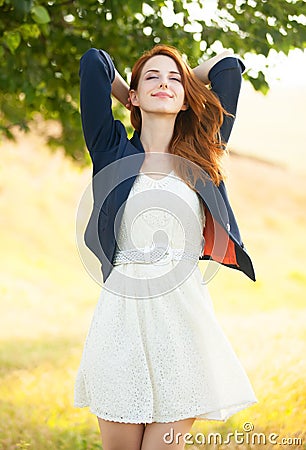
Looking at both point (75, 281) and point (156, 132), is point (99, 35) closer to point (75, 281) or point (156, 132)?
point (156, 132)

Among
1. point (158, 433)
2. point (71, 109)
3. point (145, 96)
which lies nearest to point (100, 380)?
point (158, 433)

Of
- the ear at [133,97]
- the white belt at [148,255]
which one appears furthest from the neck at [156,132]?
the white belt at [148,255]

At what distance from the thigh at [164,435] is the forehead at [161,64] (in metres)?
1.26

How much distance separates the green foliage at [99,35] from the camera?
405cm

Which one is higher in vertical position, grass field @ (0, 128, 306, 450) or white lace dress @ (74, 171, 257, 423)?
white lace dress @ (74, 171, 257, 423)

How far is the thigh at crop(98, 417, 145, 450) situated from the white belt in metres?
0.55

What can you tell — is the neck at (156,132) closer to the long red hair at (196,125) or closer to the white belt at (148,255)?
the long red hair at (196,125)

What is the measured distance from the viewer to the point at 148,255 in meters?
2.64

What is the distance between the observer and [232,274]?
17.6 metres

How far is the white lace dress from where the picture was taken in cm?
257

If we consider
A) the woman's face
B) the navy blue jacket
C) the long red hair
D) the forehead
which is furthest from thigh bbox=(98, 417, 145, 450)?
the forehead

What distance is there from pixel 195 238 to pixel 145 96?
1.80 ft

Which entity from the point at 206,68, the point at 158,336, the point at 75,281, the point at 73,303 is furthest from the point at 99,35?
the point at 75,281

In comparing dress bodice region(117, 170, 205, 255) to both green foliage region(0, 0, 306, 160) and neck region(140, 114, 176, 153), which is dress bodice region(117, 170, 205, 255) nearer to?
neck region(140, 114, 176, 153)
